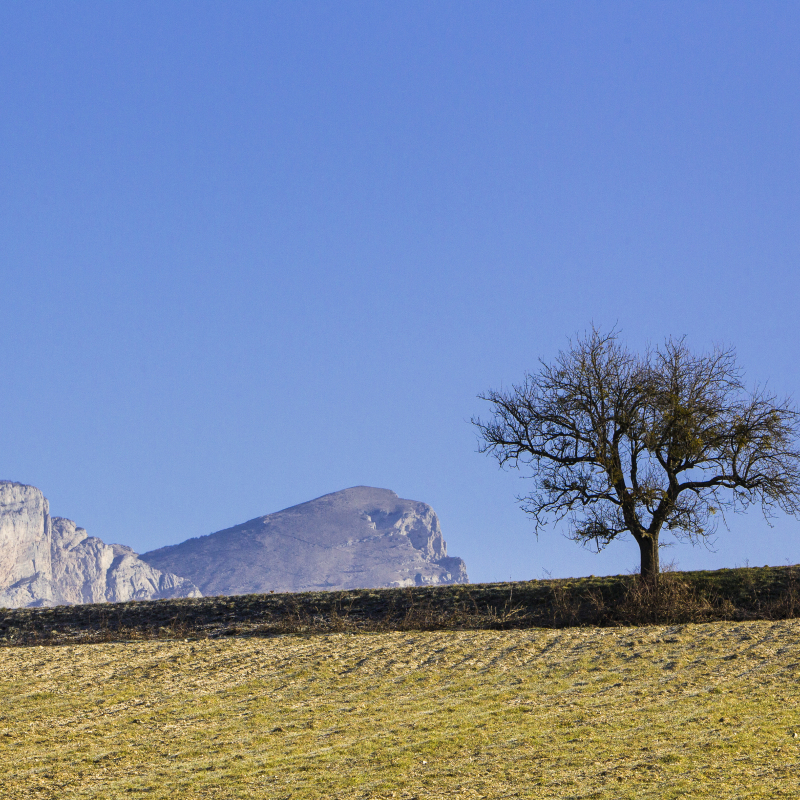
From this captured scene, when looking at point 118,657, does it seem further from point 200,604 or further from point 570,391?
point 570,391

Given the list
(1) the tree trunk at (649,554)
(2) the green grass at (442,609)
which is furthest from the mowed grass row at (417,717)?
(1) the tree trunk at (649,554)

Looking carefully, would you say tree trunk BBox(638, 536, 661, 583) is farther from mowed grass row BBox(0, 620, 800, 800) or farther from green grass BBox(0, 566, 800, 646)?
mowed grass row BBox(0, 620, 800, 800)

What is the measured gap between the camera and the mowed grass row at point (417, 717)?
509 inches

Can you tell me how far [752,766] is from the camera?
12.8 metres

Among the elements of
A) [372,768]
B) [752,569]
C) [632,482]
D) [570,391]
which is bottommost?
[372,768]

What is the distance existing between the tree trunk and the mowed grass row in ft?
26.7

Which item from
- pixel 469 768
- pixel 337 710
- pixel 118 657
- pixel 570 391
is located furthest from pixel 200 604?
pixel 469 768

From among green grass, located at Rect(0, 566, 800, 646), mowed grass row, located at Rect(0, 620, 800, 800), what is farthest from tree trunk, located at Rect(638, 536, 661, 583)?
mowed grass row, located at Rect(0, 620, 800, 800)

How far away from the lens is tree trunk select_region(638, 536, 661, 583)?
33.0 m

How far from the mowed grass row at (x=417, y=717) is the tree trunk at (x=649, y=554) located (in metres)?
8.15

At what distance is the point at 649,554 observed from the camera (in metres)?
33.2

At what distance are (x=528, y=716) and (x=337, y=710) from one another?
342 centimetres

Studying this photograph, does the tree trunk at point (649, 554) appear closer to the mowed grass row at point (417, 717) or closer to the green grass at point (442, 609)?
the green grass at point (442, 609)

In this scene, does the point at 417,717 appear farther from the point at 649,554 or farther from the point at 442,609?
the point at 649,554
